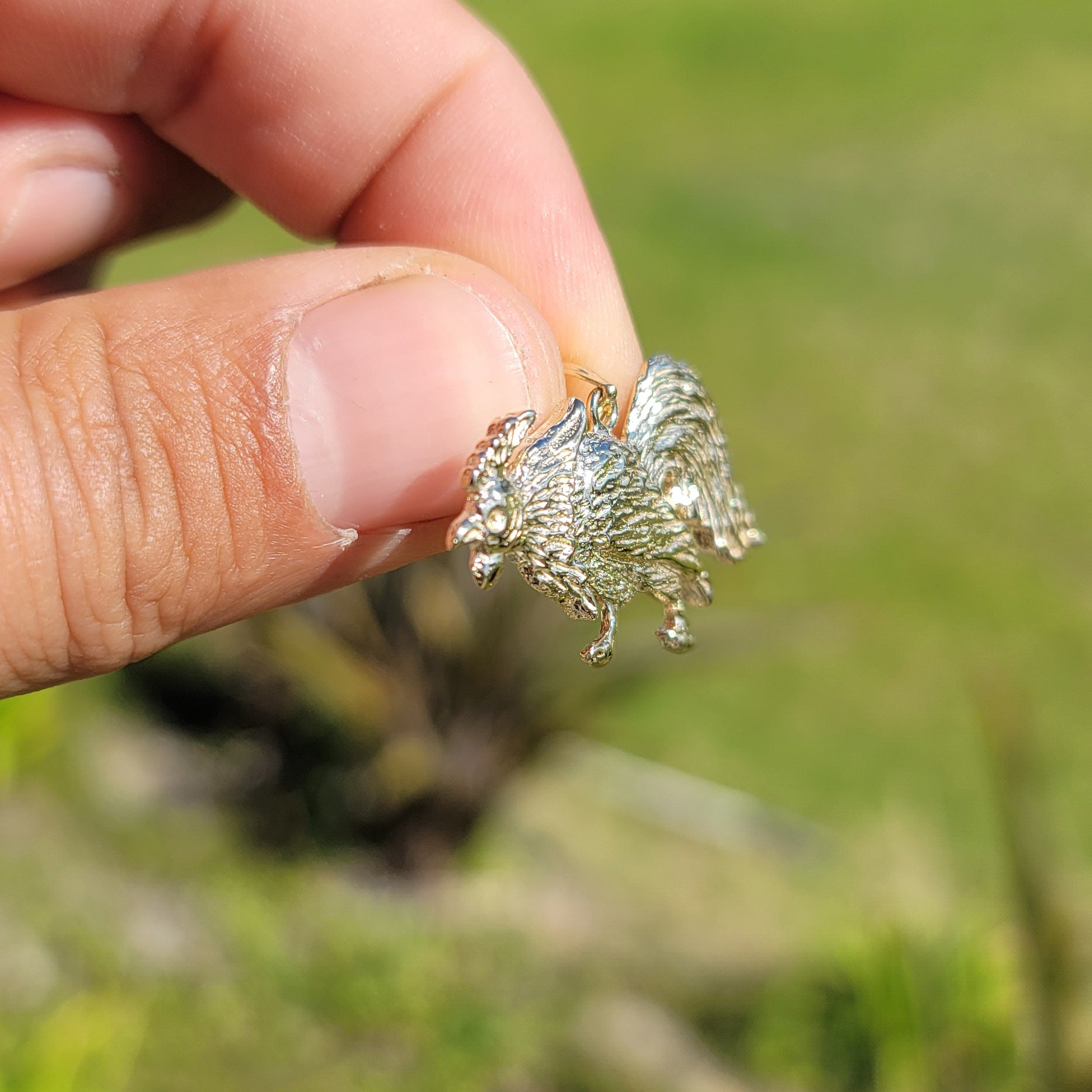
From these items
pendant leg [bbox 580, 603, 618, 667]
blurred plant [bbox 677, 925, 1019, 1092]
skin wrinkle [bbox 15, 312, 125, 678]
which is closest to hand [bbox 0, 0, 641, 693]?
skin wrinkle [bbox 15, 312, 125, 678]

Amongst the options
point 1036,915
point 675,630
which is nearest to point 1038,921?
point 1036,915

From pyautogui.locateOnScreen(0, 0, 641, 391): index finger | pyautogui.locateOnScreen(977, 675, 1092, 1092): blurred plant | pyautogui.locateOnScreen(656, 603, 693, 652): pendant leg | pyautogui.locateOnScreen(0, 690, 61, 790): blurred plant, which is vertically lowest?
pyautogui.locateOnScreen(0, 690, 61, 790): blurred plant

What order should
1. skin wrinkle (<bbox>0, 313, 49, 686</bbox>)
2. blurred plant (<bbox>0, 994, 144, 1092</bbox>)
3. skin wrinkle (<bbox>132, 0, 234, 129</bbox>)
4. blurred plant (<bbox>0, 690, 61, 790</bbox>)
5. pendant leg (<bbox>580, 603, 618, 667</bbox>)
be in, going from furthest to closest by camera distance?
1. blurred plant (<bbox>0, 690, 61, 790</bbox>)
2. blurred plant (<bbox>0, 994, 144, 1092</bbox>)
3. skin wrinkle (<bbox>132, 0, 234, 129</bbox>)
4. pendant leg (<bbox>580, 603, 618, 667</bbox>)
5. skin wrinkle (<bbox>0, 313, 49, 686</bbox>)

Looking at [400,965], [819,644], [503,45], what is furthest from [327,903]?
[503,45]

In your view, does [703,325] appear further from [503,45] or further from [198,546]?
[198,546]

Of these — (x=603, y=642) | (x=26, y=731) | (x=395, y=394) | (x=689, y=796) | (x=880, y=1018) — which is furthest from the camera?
(x=689, y=796)

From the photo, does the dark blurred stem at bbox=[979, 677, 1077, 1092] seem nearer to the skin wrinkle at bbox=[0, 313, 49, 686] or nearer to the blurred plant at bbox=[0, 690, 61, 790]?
the skin wrinkle at bbox=[0, 313, 49, 686]

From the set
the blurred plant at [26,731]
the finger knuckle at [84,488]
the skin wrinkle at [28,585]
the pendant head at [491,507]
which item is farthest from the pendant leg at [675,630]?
the blurred plant at [26,731]

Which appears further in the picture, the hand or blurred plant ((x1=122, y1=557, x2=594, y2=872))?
blurred plant ((x1=122, y1=557, x2=594, y2=872))

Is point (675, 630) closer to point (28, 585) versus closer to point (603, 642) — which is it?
point (603, 642)
